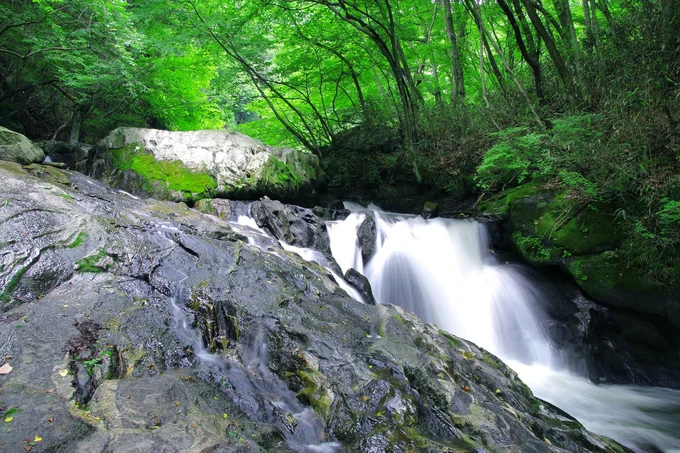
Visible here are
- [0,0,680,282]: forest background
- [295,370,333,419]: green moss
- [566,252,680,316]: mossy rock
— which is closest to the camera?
[295,370,333,419]: green moss

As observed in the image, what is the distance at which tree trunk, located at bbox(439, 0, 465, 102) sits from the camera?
37.7 ft

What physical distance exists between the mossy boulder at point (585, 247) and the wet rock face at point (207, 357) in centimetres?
395

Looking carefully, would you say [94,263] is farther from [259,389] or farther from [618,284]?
[618,284]

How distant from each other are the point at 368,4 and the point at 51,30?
25.0 feet

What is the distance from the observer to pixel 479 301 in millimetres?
8750

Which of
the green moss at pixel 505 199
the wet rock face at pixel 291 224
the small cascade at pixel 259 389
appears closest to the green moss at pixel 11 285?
the small cascade at pixel 259 389

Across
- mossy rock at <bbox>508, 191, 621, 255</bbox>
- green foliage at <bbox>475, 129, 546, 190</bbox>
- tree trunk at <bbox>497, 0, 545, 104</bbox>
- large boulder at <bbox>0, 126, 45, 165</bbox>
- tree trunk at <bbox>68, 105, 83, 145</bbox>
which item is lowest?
large boulder at <bbox>0, 126, 45, 165</bbox>

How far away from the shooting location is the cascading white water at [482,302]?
626cm

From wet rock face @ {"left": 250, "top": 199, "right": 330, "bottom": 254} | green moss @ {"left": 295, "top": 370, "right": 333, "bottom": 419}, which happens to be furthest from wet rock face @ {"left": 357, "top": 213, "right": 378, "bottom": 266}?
green moss @ {"left": 295, "top": 370, "right": 333, "bottom": 419}

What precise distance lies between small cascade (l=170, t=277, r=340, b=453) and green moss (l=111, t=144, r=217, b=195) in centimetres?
549

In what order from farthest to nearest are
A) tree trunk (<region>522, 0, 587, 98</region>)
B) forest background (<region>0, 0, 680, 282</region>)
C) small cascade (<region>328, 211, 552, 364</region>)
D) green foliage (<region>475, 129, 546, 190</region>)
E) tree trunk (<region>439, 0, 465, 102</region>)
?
tree trunk (<region>439, 0, 465, 102</region>) → small cascade (<region>328, 211, 552, 364</region>) → green foliage (<region>475, 129, 546, 190</region>) → tree trunk (<region>522, 0, 587, 98</region>) → forest background (<region>0, 0, 680, 282</region>)

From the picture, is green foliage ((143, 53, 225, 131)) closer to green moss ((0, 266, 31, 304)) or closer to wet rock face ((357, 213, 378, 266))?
wet rock face ((357, 213, 378, 266))

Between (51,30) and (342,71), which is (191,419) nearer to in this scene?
(51,30)

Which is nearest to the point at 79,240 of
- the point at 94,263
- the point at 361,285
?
the point at 94,263
